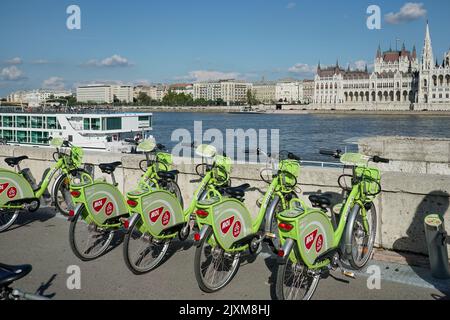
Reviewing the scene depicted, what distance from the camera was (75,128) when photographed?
3541 centimetres

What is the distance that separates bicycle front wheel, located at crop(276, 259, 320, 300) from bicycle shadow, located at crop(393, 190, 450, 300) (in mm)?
1348

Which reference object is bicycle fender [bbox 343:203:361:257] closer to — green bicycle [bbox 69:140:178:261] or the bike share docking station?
the bike share docking station

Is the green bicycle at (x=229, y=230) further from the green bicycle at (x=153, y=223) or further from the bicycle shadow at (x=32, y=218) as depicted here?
the bicycle shadow at (x=32, y=218)

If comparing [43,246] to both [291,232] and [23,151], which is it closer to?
[291,232]

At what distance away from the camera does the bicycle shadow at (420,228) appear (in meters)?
5.31

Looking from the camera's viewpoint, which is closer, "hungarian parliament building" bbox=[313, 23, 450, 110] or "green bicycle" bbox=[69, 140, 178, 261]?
"green bicycle" bbox=[69, 140, 178, 261]

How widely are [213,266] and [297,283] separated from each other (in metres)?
0.84

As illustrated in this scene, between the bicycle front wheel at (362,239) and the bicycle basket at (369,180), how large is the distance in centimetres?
22

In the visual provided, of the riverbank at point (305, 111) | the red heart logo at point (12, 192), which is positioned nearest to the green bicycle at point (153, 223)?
the red heart logo at point (12, 192)

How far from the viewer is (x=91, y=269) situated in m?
5.09

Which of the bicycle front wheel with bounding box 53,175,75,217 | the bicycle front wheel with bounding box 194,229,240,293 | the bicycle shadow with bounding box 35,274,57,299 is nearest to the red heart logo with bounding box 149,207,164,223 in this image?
the bicycle front wheel with bounding box 194,229,240,293

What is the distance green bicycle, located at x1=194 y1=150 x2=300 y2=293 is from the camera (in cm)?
448
